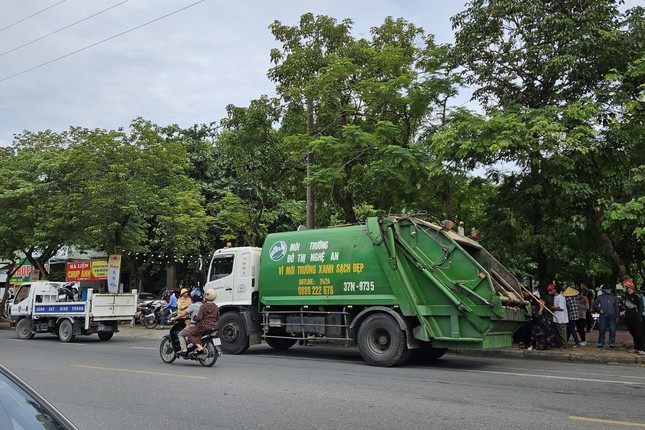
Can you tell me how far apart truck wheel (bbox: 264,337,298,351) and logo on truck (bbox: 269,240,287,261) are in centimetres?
212

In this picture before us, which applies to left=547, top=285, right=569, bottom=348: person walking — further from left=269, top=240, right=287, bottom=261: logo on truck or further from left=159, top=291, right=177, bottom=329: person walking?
left=159, top=291, right=177, bottom=329: person walking

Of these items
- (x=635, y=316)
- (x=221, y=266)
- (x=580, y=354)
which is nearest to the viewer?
(x=580, y=354)

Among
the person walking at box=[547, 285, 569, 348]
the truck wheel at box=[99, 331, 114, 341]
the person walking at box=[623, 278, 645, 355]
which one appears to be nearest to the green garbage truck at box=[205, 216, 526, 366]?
the person walking at box=[547, 285, 569, 348]

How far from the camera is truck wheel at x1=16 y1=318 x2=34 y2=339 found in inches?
757

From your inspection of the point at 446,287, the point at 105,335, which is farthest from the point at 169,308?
the point at 446,287

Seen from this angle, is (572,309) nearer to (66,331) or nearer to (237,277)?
A: (237,277)

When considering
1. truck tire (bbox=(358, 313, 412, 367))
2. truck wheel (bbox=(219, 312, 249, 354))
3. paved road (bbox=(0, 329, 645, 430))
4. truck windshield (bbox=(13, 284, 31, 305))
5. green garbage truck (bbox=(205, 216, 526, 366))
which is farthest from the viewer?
truck windshield (bbox=(13, 284, 31, 305))

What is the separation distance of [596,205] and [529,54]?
13.7 ft

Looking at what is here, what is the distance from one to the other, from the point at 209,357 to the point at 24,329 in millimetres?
11328

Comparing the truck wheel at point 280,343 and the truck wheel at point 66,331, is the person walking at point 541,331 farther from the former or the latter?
the truck wheel at point 66,331

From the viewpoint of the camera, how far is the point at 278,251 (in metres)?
13.6

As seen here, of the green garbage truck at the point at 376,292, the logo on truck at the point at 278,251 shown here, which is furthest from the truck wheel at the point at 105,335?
the logo on truck at the point at 278,251

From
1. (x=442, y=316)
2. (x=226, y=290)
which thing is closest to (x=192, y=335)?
(x=226, y=290)

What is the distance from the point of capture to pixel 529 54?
1442cm
